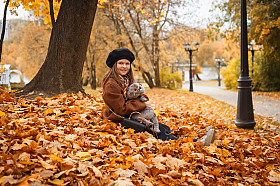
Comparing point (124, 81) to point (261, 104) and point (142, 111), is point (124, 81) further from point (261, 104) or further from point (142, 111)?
point (261, 104)

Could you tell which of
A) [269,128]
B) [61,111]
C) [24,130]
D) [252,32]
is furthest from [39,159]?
[252,32]

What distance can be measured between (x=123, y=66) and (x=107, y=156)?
1641mm

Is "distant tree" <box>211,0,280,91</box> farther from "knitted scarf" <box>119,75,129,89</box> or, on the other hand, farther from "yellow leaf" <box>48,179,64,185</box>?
"yellow leaf" <box>48,179,64,185</box>

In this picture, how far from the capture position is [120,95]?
11.8 ft

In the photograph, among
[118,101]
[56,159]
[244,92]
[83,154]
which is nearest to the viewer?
[56,159]

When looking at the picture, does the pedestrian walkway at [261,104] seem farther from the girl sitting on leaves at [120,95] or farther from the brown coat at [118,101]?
the brown coat at [118,101]

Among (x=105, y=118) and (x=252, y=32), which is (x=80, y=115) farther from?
(x=252, y=32)

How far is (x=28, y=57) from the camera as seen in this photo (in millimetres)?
22969

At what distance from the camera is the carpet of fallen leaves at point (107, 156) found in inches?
82.5

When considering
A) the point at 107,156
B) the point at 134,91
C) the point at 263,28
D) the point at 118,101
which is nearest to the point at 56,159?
the point at 107,156

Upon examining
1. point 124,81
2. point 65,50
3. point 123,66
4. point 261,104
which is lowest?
point 261,104

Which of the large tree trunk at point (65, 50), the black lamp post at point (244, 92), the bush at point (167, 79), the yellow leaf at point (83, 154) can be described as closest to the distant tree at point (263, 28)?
the bush at point (167, 79)

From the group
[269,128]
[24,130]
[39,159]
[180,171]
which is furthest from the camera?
[269,128]

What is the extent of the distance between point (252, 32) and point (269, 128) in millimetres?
12136
